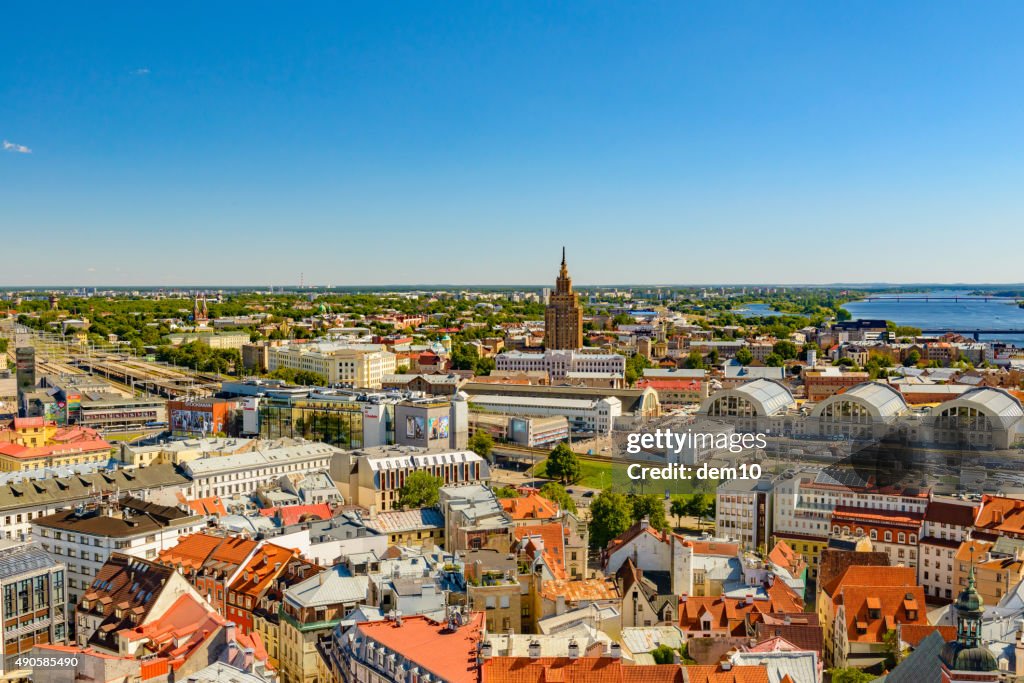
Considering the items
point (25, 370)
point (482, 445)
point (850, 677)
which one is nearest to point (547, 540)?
point (850, 677)

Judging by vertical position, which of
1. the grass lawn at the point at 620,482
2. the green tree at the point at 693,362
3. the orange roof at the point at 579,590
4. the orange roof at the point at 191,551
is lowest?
the grass lawn at the point at 620,482

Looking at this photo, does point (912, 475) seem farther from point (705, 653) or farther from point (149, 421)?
point (149, 421)

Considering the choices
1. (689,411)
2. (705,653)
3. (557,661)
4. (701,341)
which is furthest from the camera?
(701,341)

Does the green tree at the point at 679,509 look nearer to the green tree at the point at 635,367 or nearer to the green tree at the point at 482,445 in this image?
the green tree at the point at 482,445

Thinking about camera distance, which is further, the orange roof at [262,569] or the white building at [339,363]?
the white building at [339,363]

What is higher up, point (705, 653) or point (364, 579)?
point (364, 579)

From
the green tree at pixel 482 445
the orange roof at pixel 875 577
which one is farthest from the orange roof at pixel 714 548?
the green tree at pixel 482 445

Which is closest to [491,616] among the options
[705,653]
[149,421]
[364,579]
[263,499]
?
[364,579]
